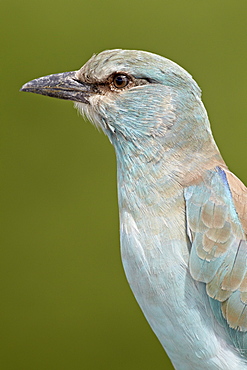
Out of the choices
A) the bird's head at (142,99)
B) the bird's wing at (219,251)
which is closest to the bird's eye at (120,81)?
the bird's head at (142,99)

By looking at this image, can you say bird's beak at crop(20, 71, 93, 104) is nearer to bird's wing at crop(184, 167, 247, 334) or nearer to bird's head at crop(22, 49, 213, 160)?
bird's head at crop(22, 49, 213, 160)

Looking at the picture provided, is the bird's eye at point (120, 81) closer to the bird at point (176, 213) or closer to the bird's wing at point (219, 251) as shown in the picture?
the bird at point (176, 213)

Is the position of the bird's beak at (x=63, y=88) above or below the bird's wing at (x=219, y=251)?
above

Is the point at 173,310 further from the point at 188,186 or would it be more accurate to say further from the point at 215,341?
the point at 188,186

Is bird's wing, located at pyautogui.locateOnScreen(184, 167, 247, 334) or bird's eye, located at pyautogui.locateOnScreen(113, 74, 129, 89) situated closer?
bird's wing, located at pyautogui.locateOnScreen(184, 167, 247, 334)

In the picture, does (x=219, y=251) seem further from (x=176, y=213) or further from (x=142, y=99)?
(x=142, y=99)

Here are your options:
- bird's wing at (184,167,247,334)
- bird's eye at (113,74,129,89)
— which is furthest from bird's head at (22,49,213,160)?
bird's wing at (184,167,247,334)

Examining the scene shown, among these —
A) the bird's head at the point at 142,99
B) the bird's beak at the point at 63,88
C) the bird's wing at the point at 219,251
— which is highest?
the bird's beak at the point at 63,88
